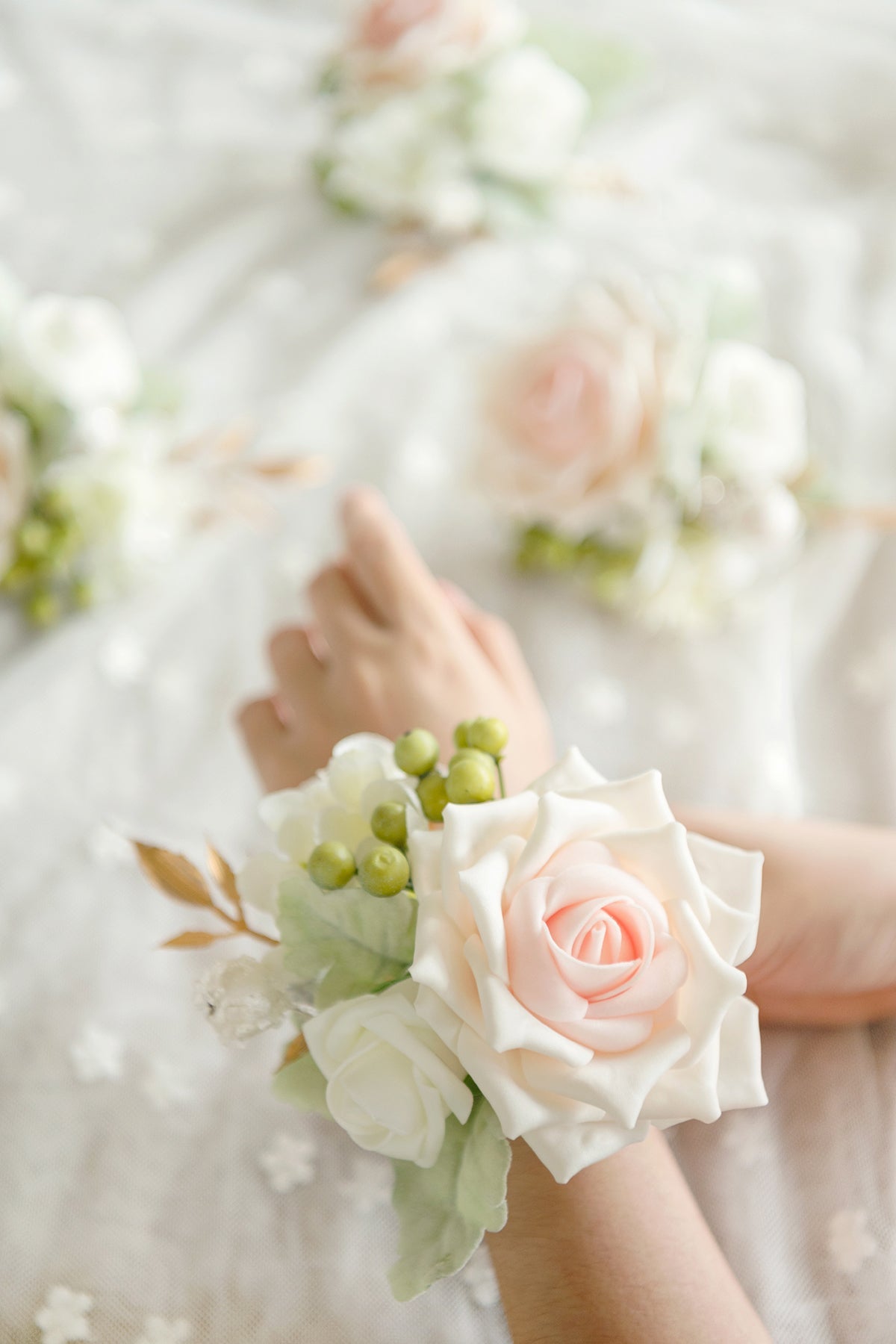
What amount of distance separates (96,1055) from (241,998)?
0.96 feet

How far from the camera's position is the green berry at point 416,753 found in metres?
0.55

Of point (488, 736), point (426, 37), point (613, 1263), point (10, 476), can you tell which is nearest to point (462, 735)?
point (488, 736)

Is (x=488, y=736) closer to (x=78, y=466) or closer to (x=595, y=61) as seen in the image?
(x=78, y=466)

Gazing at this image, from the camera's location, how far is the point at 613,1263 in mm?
553

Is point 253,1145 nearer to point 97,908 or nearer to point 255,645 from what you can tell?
point 97,908

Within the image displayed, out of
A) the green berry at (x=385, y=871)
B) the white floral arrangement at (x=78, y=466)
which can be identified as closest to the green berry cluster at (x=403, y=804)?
the green berry at (x=385, y=871)

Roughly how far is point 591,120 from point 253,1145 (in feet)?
3.93

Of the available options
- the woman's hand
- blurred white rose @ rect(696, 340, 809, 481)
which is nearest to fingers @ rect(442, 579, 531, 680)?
the woman's hand

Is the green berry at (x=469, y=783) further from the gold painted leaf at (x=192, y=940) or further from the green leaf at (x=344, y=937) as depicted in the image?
the gold painted leaf at (x=192, y=940)

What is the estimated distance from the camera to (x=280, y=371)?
1216 mm

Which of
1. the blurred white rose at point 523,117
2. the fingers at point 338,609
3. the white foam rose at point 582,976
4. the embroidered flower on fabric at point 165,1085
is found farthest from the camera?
the blurred white rose at point 523,117

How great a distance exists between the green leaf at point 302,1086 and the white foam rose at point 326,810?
74 mm

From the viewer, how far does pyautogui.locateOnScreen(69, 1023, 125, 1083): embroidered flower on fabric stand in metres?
0.76

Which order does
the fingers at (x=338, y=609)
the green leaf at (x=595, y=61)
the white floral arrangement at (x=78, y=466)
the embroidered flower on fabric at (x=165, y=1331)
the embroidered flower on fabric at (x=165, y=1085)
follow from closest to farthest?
the embroidered flower on fabric at (x=165, y=1331), the embroidered flower on fabric at (x=165, y=1085), the fingers at (x=338, y=609), the white floral arrangement at (x=78, y=466), the green leaf at (x=595, y=61)
